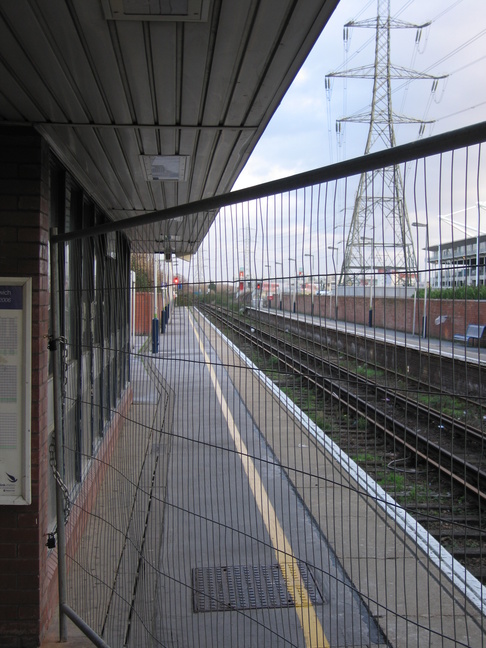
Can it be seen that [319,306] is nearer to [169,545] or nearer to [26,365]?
[26,365]

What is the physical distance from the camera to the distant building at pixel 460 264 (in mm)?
1678

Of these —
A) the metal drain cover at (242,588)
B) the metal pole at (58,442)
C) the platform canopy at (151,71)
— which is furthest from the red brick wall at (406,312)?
the metal drain cover at (242,588)

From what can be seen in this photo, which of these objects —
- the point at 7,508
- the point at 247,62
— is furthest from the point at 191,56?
the point at 7,508

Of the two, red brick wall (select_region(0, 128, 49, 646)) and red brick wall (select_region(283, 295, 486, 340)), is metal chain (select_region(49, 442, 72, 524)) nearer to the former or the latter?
red brick wall (select_region(0, 128, 49, 646))

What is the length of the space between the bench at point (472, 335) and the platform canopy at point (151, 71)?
1.39 m

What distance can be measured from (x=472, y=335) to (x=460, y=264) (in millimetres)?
214

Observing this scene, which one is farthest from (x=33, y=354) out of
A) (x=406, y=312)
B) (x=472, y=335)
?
(x=472, y=335)

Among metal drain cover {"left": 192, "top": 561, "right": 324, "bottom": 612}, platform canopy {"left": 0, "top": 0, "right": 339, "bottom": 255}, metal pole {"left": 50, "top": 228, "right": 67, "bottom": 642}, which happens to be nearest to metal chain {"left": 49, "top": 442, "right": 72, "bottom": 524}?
metal pole {"left": 50, "top": 228, "right": 67, "bottom": 642}

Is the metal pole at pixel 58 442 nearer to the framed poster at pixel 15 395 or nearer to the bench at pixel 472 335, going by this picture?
the framed poster at pixel 15 395

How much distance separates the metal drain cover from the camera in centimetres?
417

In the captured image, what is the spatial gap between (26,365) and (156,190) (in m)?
3.19

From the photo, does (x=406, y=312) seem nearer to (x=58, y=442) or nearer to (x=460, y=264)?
(x=460, y=264)

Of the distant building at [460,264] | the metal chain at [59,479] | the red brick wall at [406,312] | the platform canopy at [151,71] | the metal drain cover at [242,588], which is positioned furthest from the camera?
the metal drain cover at [242,588]

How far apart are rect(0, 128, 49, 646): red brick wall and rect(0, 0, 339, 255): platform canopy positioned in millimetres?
251
